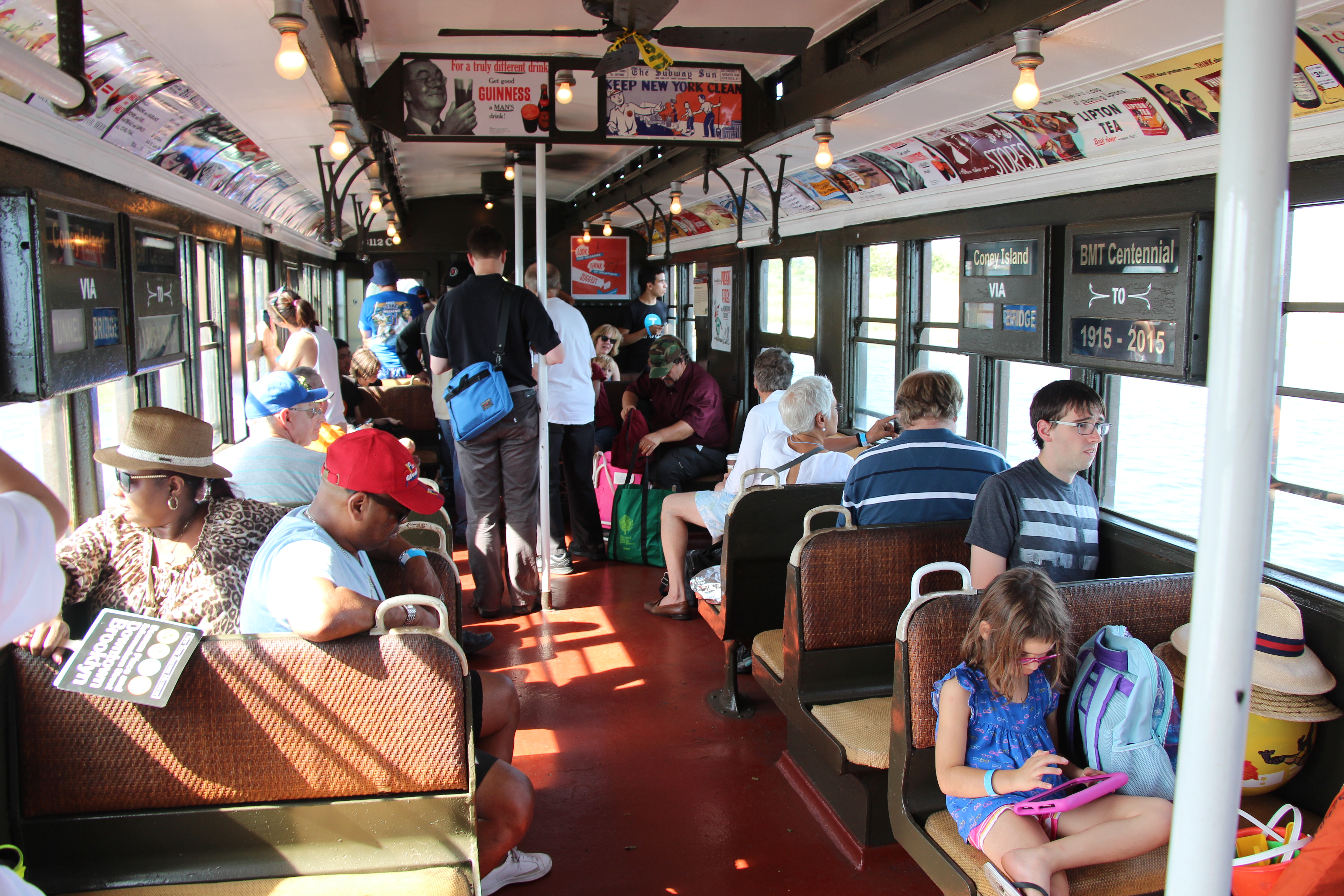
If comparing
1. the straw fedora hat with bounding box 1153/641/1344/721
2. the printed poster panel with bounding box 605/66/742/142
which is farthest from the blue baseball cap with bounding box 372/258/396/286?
the straw fedora hat with bounding box 1153/641/1344/721

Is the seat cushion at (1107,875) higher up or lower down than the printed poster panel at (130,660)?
lower down

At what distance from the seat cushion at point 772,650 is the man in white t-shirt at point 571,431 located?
2.48 metres

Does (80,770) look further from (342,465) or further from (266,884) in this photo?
(342,465)

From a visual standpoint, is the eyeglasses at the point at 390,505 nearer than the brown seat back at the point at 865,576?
Yes

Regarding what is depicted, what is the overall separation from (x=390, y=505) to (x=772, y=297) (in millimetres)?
6855

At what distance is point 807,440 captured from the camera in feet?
14.2

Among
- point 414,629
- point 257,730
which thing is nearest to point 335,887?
point 257,730

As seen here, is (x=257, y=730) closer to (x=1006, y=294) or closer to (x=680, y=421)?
(x=1006, y=294)

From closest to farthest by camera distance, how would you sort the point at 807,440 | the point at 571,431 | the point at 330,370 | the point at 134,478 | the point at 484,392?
the point at 134,478, the point at 807,440, the point at 484,392, the point at 330,370, the point at 571,431

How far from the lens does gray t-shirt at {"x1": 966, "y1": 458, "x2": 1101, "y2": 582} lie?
9.23 feet

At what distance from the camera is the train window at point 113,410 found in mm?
4164

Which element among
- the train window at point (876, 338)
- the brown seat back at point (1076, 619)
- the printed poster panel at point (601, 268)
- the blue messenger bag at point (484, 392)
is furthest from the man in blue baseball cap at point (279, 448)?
the printed poster panel at point (601, 268)

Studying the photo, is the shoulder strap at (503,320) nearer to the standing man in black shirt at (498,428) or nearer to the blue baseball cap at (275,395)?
the standing man in black shirt at (498,428)

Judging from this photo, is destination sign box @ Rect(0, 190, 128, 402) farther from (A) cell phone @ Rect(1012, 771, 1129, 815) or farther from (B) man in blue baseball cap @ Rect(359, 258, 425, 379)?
(B) man in blue baseball cap @ Rect(359, 258, 425, 379)
